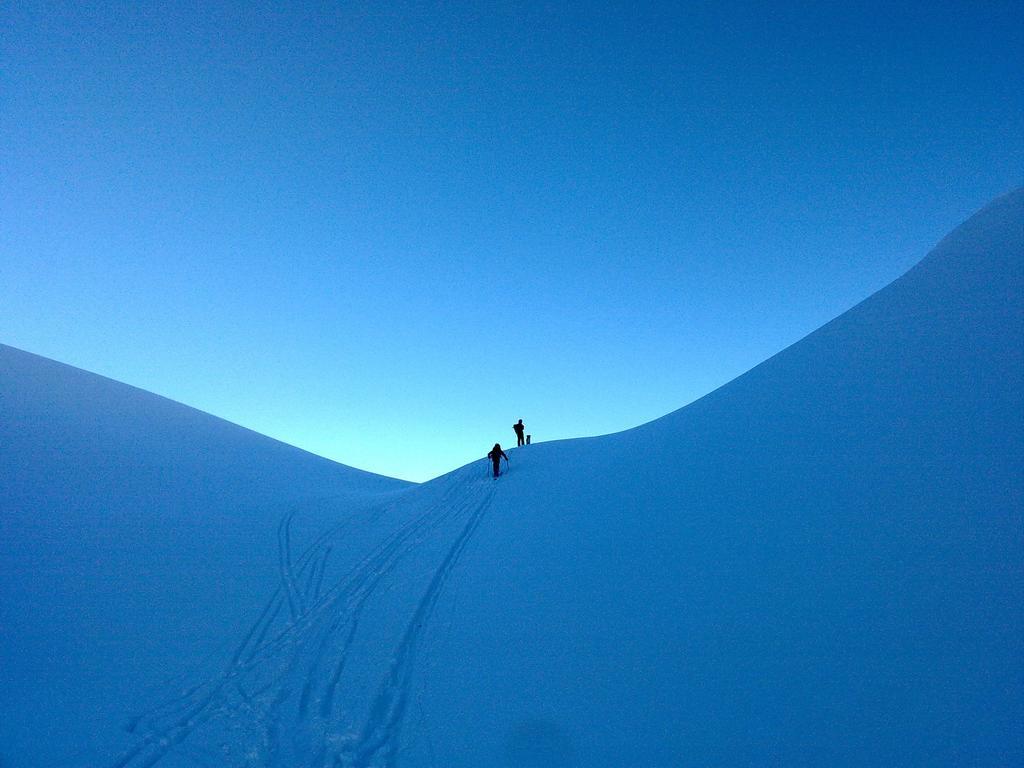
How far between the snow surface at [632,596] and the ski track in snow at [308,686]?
0.04m

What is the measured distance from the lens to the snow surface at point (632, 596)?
15.6ft

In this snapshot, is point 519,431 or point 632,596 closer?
point 632,596

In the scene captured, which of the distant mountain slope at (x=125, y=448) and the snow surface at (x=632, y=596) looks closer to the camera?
the snow surface at (x=632, y=596)

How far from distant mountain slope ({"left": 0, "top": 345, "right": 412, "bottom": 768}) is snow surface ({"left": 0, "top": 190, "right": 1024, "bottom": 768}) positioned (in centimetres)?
5

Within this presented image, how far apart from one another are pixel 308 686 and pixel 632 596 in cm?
447

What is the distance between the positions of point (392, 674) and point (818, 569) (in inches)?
221

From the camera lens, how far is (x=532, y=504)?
1169 centimetres

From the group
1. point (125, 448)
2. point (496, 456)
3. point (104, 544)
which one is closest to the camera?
point (104, 544)

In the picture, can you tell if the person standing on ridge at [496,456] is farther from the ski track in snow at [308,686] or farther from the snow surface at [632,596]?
the ski track in snow at [308,686]

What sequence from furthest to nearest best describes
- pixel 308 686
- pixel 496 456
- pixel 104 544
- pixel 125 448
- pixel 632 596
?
pixel 496 456 → pixel 125 448 → pixel 104 544 → pixel 632 596 → pixel 308 686

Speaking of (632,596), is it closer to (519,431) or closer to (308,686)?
(308,686)

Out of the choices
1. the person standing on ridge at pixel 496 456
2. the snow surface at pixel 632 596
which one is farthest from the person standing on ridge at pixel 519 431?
the snow surface at pixel 632 596

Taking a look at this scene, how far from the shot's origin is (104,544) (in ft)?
28.8

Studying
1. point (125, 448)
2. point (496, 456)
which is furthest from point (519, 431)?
point (125, 448)
